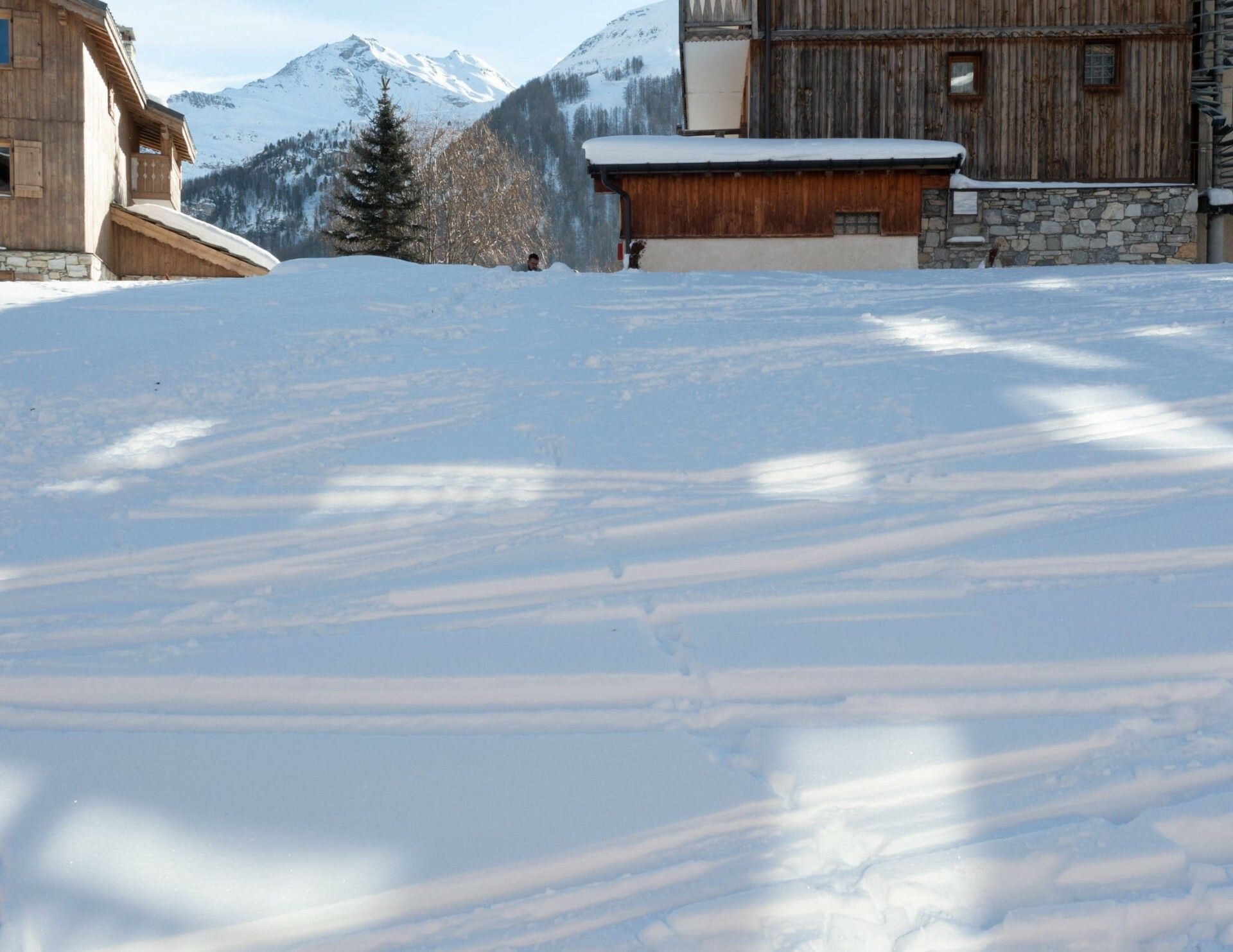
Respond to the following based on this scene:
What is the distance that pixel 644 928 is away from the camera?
244 centimetres

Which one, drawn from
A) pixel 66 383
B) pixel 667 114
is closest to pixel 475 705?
pixel 66 383

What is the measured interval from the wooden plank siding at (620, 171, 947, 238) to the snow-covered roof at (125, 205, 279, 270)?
33.6 feet

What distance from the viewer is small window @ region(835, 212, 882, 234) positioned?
17.6 metres

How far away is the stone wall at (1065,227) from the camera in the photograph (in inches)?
703

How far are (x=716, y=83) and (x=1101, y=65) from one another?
7337 mm

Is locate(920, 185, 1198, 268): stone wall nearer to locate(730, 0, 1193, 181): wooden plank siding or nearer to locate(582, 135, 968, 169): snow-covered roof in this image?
locate(730, 0, 1193, 181): wooden plank siding

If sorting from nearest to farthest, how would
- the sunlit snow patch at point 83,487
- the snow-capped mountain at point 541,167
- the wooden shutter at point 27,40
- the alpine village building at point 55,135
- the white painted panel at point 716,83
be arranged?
the sunlit snow patch at point 83,487, the white painted panel at point 716,83, the wooden shutter at point 27,40, the alpine village building at point 55,135, the snow-capped mountain at point 541,167

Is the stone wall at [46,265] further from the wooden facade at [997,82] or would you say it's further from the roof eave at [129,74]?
the wooden facade at [997,82]

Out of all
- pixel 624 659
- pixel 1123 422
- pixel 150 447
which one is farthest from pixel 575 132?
pixel 624 659

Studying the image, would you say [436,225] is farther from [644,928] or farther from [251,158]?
[251,158]

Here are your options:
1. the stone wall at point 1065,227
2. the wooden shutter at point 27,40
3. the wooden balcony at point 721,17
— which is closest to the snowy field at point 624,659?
the stone wall at point 1065,227

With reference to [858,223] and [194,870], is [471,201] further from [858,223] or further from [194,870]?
[194,870]

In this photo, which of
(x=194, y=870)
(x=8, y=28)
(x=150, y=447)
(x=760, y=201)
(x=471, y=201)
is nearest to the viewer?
(x=194, y=870)

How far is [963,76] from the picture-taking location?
59.8ft
